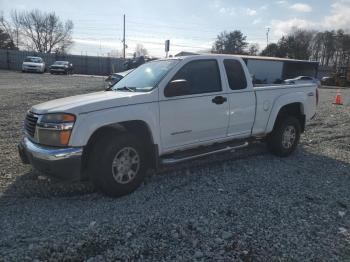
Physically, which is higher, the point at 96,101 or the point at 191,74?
the point at 191,74

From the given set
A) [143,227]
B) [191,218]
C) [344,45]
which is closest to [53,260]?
[143,227]

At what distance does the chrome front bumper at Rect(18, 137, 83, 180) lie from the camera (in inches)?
155

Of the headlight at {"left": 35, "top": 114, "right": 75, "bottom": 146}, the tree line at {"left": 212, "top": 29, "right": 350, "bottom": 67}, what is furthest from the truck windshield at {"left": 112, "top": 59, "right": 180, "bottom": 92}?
the tree line at {"left": 212, "top": 29, "right": 350, "bottom": 67}

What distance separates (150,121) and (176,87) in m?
0.59

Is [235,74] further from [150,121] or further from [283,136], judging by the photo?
[150,121]

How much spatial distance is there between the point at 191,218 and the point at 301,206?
4.95 ft

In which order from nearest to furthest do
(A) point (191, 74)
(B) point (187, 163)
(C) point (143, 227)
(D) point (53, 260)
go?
(D) point (53, 260), (C) point (143, 227), (A) point (191, 74), (B) point (187, 163)

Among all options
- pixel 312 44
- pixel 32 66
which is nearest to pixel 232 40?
pixel 312 44

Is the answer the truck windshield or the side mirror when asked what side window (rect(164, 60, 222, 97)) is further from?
the truck windshield

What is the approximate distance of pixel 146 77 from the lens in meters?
5.12

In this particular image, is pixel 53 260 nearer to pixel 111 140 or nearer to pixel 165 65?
pixel 111 140

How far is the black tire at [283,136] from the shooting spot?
6.43 m

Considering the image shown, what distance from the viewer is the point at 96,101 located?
4.23 m

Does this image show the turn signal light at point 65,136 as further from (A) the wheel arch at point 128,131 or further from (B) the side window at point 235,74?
(B) the side window at point 235,74
